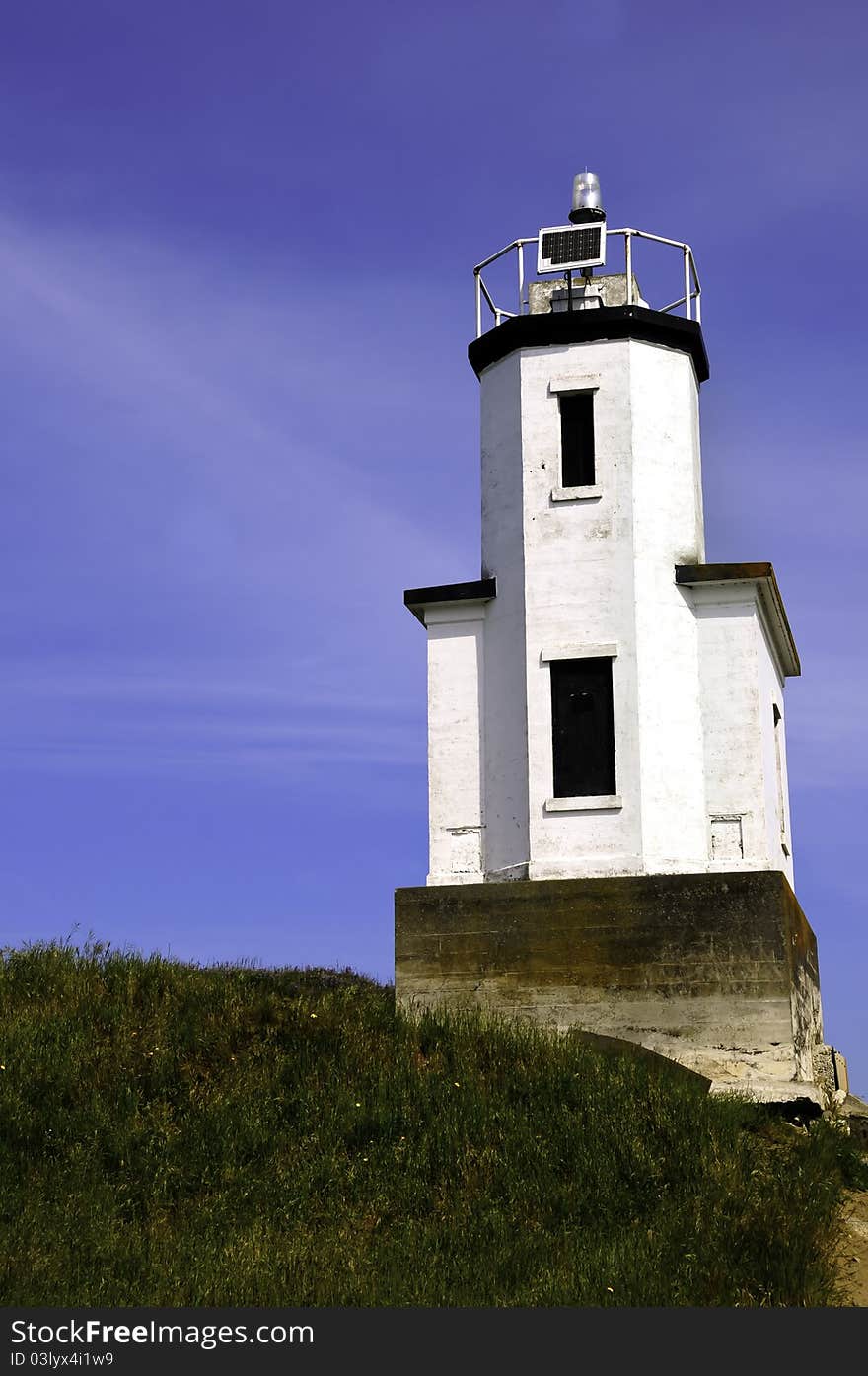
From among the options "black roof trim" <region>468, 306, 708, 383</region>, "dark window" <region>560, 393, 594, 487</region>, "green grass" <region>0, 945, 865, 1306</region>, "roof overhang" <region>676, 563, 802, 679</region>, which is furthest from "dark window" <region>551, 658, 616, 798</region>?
"black roof trim" <region>468, 306, 708, 383</region>

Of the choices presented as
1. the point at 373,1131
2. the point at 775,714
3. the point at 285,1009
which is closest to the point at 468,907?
the point at 285,1009

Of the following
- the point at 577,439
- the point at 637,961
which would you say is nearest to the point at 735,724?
the point at 637,961

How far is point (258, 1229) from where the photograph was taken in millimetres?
11016

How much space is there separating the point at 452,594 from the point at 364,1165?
6.77 m

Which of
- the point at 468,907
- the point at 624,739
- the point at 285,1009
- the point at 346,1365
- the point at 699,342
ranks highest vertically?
the point at 699,342

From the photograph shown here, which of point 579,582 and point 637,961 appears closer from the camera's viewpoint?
point 637,961

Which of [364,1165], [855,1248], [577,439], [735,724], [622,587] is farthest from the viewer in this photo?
[577,439]

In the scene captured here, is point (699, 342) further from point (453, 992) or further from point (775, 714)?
point (453, 992)

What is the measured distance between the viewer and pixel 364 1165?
1227 cm

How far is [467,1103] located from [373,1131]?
2.70 ft

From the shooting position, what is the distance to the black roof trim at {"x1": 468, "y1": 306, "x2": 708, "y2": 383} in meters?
17.0

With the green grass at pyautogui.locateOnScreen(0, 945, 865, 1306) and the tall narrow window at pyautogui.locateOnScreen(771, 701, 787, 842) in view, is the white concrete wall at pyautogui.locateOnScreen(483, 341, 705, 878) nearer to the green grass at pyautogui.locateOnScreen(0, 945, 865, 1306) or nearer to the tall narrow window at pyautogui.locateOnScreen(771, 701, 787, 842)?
the tall narrow window at pyautogui.locateOnScreen(771, 701, 787, 842)

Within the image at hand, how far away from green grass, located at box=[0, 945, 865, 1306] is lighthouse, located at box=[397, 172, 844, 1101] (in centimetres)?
101

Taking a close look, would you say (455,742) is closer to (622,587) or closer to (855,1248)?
(622,587)
